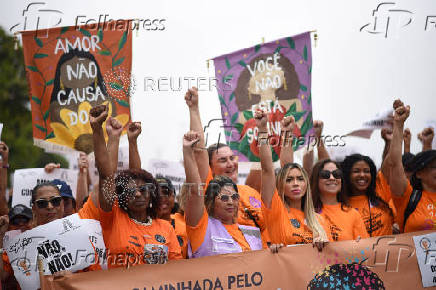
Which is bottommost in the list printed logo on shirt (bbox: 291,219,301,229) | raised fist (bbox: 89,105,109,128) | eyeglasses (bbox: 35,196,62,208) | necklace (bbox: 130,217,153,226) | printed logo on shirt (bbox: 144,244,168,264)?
printed logo on shirt (bbox: 144,244,168,264)

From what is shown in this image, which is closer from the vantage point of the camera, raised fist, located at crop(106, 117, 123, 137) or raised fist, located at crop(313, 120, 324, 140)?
raised fist, located at crop(106, 117, 123, 137)

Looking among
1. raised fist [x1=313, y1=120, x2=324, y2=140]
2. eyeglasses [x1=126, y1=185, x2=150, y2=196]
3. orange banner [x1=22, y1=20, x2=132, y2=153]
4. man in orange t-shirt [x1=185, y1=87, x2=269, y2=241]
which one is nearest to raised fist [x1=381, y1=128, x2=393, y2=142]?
raised fist [x1=313, y1=120, x2=324, y2=140]

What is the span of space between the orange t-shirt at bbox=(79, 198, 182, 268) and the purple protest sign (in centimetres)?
217

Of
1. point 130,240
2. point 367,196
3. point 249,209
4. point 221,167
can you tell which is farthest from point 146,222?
point 367,196

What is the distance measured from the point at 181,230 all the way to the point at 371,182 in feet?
6.45

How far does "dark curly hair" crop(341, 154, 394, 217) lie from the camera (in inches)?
236

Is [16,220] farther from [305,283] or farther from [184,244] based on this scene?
[305,283]

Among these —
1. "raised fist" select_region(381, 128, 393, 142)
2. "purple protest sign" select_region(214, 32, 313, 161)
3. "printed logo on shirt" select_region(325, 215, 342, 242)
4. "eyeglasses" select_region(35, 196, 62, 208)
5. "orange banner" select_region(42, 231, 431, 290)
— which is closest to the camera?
"orange banner" select_region(42, 231, 431, 290)

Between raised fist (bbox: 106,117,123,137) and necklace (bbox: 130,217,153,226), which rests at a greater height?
raised fist (bbox: 106,117,123,137)

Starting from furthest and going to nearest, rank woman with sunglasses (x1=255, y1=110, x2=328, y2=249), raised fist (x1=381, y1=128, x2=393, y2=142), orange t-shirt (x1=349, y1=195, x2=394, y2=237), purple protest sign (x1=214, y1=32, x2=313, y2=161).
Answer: purple protest sign (x1=214, y1=32, x2=313, y2=161), raised fist (x1=381, y1=128, x2=393, y2=142), orange t-shirt (x1=349, y1=195, x2=394, y2=237), woman with sunglasses (x1=255, y1=110, x2=328, y2=249)

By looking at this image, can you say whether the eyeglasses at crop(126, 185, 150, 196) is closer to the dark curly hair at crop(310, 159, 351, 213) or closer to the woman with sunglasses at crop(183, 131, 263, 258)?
the woman with sunglasses at crop(183, 131, 263, 258)

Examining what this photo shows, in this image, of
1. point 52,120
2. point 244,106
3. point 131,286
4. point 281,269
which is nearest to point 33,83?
point 52,120

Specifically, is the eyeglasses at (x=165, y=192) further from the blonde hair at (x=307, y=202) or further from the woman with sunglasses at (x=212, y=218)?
the blonde hair at (x=307, y=202)

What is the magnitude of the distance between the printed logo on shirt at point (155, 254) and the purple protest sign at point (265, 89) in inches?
90.7
